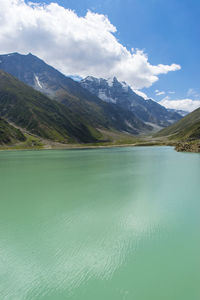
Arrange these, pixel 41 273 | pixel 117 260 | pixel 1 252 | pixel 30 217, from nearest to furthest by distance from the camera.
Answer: pixel 41 273 < pixel 117 260 < pixel 1 252 < pixel 30 217

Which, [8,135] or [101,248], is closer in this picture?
[101,248]

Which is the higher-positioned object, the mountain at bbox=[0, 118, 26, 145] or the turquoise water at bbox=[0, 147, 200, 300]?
the mountain at bbox=[0, 118, 26, 145]

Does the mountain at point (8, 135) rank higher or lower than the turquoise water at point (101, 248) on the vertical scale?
higher

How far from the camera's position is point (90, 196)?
22266 millimetres

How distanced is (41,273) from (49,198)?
43.0 feet

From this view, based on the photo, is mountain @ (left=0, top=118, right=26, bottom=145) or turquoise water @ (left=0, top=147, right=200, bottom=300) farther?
mountain @ (left=0, top=118, right=26, bottom=145)

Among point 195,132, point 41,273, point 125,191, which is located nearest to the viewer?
point 41,273

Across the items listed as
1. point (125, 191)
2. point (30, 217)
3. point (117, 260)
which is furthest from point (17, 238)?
point (125, 191)

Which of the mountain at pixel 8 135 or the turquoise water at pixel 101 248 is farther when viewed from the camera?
the mountain at pixel 8 135

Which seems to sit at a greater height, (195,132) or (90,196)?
(195,132)

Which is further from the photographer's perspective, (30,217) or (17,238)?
(30,217)

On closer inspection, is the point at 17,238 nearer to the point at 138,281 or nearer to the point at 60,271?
the point at 60,271

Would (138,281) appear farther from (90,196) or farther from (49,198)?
(49,198)

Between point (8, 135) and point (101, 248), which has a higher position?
point (8, 135)
